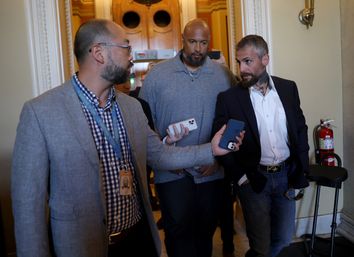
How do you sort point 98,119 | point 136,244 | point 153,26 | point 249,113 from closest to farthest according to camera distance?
1. point 98,119
2. point 136,244
3. point 249,113
4. point 153,26

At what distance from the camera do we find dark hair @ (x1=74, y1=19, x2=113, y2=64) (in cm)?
127

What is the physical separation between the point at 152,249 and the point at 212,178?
2.45 feet

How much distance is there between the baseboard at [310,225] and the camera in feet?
9.39

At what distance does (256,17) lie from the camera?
8.43 feet

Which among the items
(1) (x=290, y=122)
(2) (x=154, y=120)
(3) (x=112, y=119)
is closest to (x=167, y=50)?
(2) (x=154, y=120)

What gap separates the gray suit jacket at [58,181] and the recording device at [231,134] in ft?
1.79

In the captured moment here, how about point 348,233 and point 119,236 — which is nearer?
point 119,236

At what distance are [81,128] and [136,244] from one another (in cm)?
56

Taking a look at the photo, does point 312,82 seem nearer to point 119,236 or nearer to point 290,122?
point 290,122

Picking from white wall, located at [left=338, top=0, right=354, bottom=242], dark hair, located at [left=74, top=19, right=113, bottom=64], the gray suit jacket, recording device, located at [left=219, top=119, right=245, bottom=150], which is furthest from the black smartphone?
the gray suit jacket

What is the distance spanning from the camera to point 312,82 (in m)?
2.73

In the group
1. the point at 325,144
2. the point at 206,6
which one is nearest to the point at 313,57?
the point at 325,144

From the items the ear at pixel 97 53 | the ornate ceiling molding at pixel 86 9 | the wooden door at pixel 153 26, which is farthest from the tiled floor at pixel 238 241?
the ornate ceiling molding at pixel 86 9

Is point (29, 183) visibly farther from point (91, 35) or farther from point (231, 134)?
point (231, 134)
